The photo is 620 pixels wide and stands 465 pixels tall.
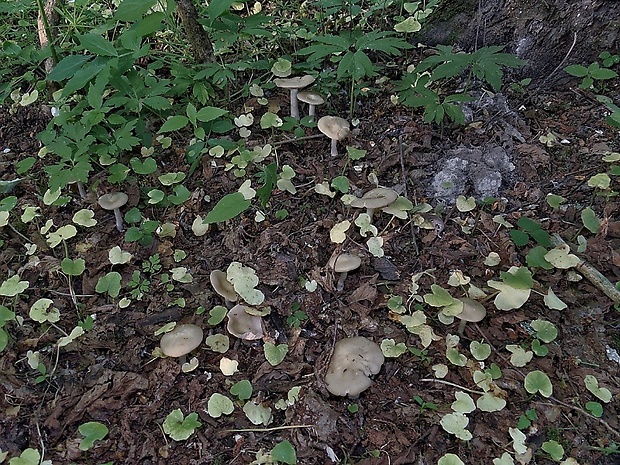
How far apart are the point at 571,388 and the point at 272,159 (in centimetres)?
251

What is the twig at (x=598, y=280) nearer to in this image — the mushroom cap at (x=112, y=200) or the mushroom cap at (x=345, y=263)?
the mushroom cap at (x=345, y=263)

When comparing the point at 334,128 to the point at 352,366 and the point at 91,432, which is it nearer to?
the point at 352,366

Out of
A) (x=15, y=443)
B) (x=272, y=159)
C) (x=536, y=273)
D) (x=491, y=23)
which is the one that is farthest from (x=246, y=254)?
(x=491, y=23)

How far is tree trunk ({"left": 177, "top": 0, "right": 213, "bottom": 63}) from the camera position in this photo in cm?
400

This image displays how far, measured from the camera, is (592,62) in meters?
3.95

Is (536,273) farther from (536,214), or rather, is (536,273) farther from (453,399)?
(453,399)

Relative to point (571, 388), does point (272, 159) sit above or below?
above

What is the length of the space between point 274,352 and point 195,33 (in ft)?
9.14

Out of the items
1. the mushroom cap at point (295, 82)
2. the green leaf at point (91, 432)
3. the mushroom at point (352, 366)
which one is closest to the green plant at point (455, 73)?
the mushroom cap at point (295, 82)

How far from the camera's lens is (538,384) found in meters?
2.45

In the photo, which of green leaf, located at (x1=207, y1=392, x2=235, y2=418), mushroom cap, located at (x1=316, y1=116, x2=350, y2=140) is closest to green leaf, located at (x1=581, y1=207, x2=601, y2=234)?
mushroom cap, located at (x1=316, y1=116, x2=350, y2=140)

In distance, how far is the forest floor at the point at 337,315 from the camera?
7.98 ft

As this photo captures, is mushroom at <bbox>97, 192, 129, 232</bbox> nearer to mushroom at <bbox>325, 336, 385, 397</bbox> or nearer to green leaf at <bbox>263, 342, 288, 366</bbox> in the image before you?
green leaf at <bbox>263, 342, 288, 366</bbox>

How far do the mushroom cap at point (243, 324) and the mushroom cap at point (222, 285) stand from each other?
0.25 ft
